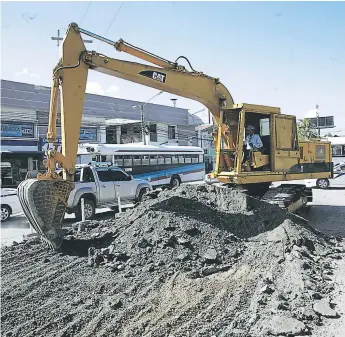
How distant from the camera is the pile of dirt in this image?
4.52m

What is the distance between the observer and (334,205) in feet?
49.8

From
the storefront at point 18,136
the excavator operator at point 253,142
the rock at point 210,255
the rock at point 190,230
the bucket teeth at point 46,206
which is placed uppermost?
the storefront at point 18,136

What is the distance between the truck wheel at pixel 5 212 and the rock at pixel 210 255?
948 centimetres

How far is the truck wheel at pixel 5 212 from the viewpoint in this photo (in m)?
13.6

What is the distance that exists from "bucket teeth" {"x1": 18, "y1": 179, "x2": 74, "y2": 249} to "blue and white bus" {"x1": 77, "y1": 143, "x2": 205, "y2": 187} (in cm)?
1151

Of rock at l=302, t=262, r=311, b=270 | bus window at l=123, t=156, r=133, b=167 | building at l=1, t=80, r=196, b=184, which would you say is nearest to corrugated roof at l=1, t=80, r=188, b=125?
building at l=1, t=80, r=196, b=184

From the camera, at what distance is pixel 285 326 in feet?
13.8

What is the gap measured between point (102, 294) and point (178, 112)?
36919 mm

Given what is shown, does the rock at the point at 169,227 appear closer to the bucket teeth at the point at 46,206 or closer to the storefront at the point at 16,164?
the bucket teeth at the point at 46,206

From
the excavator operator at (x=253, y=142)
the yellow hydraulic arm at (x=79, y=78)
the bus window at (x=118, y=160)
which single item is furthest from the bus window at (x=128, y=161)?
the excavator operator at (x=253, y=142)

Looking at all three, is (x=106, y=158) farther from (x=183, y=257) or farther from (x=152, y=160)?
(x=183, y=257)

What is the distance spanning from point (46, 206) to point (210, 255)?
10.8 ft

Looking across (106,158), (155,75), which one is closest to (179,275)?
(155,75)

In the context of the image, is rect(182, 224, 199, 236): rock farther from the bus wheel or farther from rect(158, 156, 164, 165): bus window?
the bus wheel
